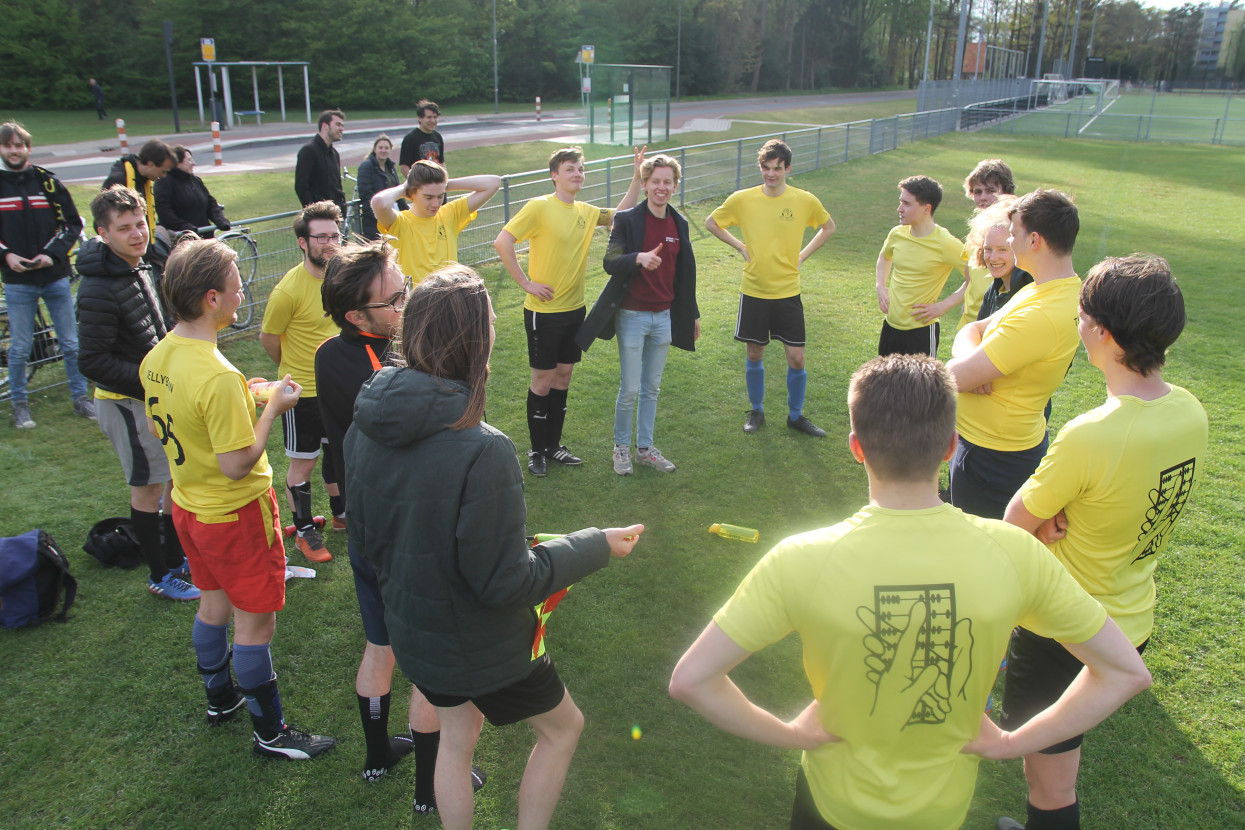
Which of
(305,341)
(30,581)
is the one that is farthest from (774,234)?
(30,581)

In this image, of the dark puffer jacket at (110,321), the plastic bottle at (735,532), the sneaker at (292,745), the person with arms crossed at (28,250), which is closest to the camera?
the sneaker at (292,745)

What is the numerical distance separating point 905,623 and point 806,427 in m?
4.95

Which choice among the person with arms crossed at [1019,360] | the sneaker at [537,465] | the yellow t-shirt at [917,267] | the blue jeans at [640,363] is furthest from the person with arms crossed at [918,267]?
the sneaker at [537,465]

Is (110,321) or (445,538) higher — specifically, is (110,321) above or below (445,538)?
above

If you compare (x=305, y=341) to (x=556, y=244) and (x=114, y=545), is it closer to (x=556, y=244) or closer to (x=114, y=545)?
(x=114, y=545)

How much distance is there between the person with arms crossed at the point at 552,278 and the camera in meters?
5.50

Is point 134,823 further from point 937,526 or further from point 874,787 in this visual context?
point 937,526

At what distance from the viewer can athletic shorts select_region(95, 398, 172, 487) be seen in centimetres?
401

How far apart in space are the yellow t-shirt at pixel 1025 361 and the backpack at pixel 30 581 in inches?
184

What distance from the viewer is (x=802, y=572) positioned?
1617 millimetres

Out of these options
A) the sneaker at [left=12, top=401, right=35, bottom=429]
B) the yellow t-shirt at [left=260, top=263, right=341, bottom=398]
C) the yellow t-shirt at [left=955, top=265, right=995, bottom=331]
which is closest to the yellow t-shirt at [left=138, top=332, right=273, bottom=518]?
the yellow t-shirt at [left=260, top=263, right=341, bottom=398]

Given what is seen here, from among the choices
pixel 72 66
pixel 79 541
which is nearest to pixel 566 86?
pixel 72 66

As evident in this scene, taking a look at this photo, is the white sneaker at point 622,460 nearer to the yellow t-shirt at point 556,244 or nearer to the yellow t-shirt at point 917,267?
the yellow t-shirt at point 556,244

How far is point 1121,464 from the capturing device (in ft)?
7.25
